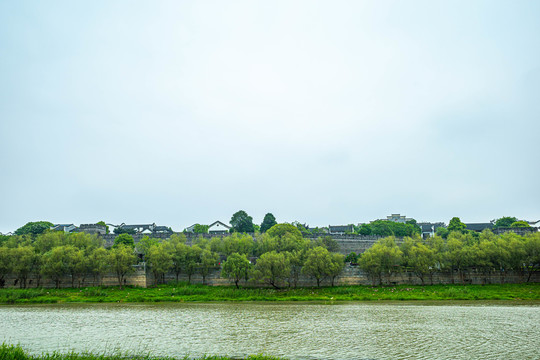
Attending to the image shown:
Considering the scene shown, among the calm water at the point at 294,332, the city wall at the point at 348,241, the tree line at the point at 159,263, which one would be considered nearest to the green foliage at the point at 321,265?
the tree line at the point at 159,263

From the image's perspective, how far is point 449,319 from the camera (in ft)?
95.9

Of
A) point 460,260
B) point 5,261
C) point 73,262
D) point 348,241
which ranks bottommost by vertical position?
point 460,260

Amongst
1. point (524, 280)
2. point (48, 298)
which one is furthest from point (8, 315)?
point (524, 280)

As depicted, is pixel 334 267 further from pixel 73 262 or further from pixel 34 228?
pixel 34 228

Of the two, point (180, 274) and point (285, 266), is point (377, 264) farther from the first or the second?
point (180, 274)

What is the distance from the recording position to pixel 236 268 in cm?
5044

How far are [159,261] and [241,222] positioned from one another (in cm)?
5067

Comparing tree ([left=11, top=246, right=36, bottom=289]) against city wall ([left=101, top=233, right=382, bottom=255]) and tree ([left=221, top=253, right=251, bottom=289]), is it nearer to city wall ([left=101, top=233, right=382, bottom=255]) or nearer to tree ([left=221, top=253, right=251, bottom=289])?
tree ([left=221, top=253, right=251, bottom=289])

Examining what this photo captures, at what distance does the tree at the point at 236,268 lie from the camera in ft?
166

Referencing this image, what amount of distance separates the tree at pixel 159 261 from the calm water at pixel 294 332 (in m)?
18.5

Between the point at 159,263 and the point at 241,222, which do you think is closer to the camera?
the point at 159,263

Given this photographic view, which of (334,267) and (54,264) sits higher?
(54,264)

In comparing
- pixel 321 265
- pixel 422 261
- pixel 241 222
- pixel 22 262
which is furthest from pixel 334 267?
pixel 241 222

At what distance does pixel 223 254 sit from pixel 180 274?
8.95 metres
